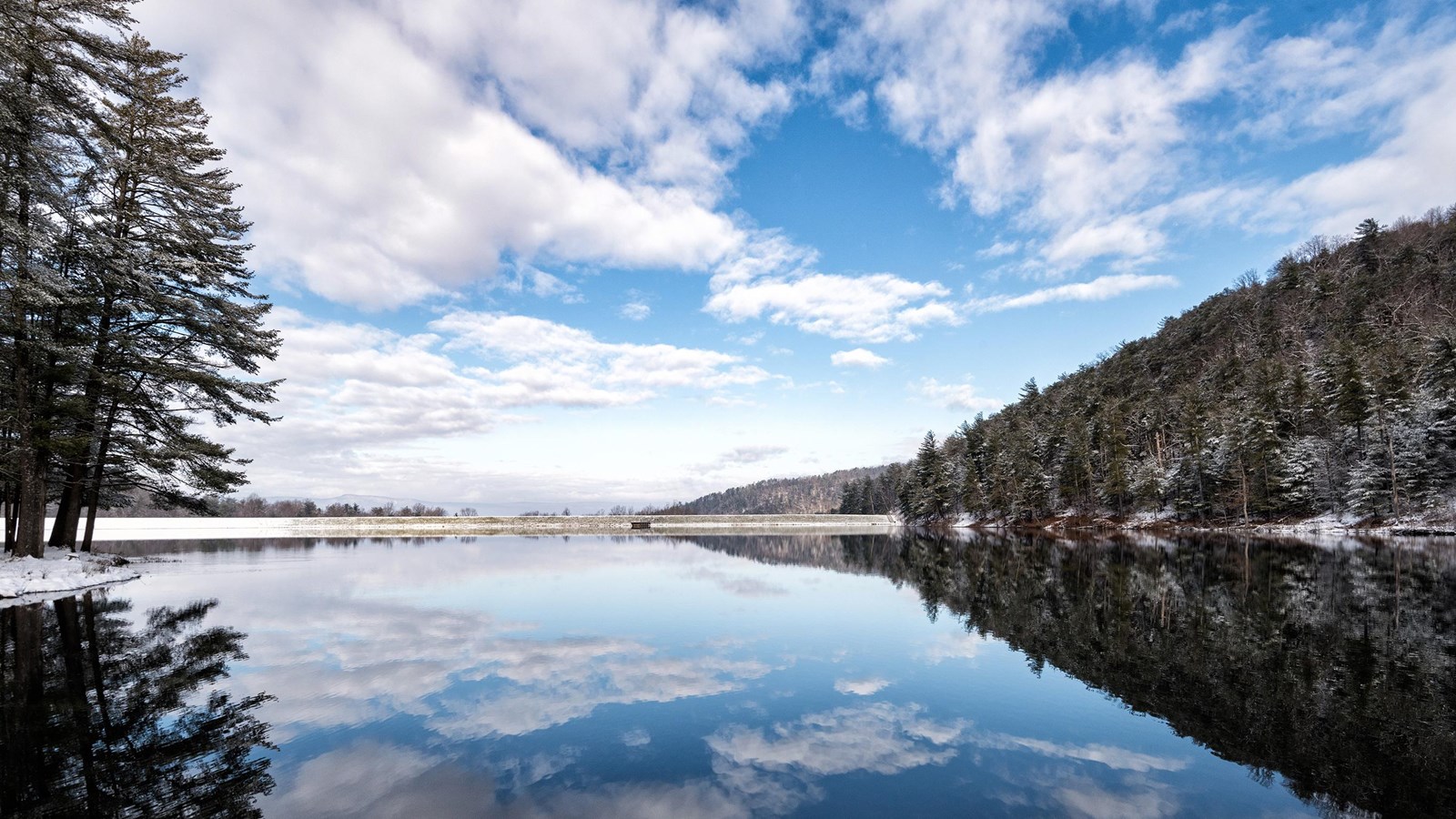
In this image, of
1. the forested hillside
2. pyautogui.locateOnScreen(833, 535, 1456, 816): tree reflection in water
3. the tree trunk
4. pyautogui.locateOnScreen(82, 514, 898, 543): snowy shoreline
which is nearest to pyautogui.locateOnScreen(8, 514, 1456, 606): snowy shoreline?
pyautogui.locateOnScreen(82, 514, 898, 543): snowy shoreline

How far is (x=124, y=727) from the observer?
852cm

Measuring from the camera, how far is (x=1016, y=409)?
6107 inches

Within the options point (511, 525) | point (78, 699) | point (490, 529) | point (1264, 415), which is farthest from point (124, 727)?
point (511, 525)

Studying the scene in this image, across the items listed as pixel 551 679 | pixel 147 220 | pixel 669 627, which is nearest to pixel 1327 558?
pixel 669 627

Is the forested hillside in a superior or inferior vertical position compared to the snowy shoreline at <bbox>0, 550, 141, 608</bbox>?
superior

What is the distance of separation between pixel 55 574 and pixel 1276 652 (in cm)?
3716

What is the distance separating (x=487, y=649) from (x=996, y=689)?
35.0 ft

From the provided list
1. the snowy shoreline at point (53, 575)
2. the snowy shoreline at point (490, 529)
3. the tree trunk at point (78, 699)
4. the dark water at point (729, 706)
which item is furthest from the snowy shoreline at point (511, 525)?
the dark water at point (729, 706)

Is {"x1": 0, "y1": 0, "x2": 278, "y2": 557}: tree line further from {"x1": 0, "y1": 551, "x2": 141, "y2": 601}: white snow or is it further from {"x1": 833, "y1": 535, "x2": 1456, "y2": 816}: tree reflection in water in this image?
{"x1": 833, "y1": 535, "x2": 1456, "y2": 816}: tree reflection in water

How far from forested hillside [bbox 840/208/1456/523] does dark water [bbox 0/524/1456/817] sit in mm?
52794

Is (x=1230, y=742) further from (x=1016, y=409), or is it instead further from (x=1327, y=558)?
(x=1016, y=409)

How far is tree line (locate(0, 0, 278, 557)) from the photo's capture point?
20734mm

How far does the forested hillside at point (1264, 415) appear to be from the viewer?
59.2 meters

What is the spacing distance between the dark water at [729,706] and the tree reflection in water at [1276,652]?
8cm
